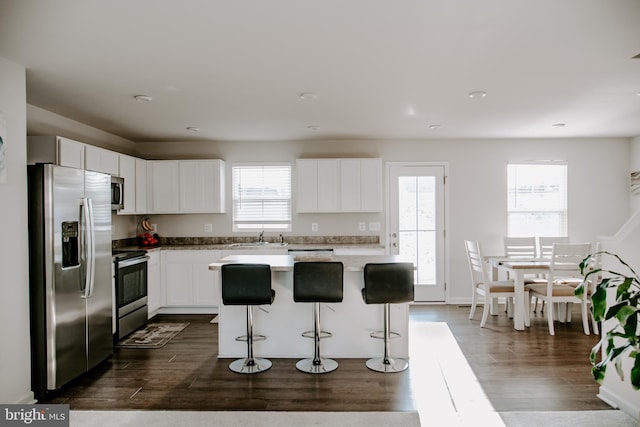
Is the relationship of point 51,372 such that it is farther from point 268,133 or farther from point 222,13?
point 268,133

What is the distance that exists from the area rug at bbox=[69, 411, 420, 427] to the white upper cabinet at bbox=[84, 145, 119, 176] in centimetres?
263

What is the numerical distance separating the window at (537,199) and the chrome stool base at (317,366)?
12.8 ft

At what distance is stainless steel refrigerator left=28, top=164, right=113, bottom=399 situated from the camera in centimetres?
299

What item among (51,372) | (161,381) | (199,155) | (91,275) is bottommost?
(161,381)

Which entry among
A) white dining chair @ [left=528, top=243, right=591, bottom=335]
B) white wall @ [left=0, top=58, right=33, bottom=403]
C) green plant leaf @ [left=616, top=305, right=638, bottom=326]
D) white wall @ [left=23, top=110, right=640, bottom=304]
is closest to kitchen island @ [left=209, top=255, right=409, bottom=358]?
white wall @ [left=0, top=58, right=33, bottom=403]

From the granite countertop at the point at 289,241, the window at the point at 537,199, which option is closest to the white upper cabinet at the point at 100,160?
the granite countertop at the point at 289,241

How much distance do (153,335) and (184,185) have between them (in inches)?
87.3

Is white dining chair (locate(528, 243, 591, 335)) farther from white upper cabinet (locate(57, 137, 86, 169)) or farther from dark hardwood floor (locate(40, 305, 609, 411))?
white upper cabinet (locate(57, 137, 86, 169))

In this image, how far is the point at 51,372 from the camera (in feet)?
9.86

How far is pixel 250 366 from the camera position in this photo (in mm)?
3537

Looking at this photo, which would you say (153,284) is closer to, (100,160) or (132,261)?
(132,261)

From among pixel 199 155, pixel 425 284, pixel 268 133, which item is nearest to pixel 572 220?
pixel 425 284

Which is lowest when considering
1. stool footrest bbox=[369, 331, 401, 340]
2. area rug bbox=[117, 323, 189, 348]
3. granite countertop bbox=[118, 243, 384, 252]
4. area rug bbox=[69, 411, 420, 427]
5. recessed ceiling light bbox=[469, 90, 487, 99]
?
area rug bbox=[117, 323, 189, 348]

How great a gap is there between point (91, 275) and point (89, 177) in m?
0.84
